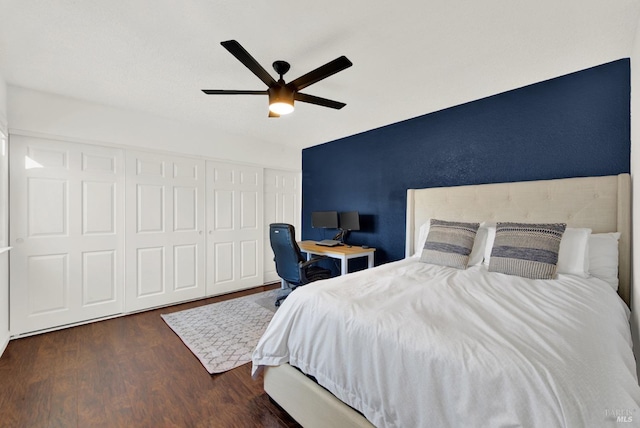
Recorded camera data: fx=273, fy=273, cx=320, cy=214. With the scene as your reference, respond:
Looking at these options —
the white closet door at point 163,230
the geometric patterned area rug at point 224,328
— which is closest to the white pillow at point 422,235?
the geometric patterned area rug at point 224,328

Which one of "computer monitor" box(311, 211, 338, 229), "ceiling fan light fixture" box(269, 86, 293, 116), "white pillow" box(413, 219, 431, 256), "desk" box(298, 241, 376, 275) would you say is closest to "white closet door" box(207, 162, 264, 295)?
"computer monitor" box(311, 211, 338, 229)

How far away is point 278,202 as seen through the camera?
468cm

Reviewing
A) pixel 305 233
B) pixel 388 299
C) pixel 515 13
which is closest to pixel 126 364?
pixel 388 299

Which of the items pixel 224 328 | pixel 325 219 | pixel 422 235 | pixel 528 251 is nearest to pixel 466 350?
pixel 528 251

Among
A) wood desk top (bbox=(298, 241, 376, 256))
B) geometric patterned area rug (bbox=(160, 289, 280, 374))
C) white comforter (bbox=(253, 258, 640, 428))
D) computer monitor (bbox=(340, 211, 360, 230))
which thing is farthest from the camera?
computer monitor (bbox=(340, 211, 360, 230))

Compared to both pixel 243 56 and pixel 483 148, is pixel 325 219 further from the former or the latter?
pixel 243 56

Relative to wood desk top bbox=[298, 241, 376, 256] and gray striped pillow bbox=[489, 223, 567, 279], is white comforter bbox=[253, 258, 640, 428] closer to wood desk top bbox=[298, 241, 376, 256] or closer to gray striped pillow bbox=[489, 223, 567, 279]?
gray striped pillow bbox=[489, 223, 567, 279]

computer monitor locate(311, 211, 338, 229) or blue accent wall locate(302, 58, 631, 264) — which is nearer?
blue accent wall locate(302, 58, 631, 264)

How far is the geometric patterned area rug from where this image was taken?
2273 millimetres

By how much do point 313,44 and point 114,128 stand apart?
100 inches

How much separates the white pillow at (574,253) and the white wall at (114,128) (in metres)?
3.73

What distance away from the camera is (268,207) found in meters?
4.54

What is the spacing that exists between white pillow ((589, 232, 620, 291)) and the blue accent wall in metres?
0.57

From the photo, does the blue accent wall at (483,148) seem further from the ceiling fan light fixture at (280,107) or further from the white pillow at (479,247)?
the ceiling fan light fixture at (280,107)
